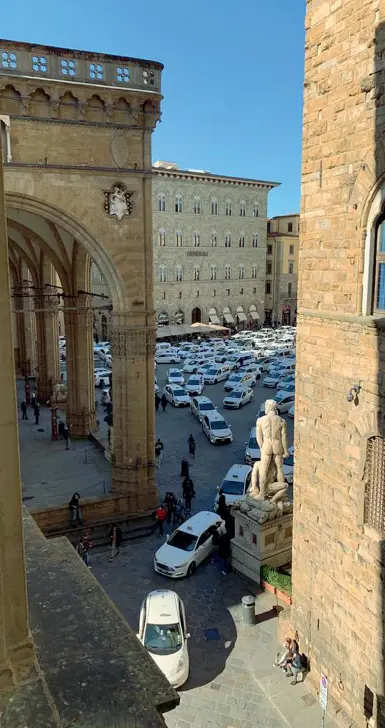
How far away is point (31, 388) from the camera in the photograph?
30.0 metres

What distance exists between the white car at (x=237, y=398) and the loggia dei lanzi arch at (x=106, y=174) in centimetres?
1464

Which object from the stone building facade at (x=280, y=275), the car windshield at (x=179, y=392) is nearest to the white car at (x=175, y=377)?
the car windshield at (x=179, y=392)

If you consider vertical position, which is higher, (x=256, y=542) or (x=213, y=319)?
(x=213, y=319)

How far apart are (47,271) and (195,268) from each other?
33.1 metres

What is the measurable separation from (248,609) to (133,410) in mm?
6635

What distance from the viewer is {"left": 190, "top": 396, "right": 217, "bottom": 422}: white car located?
2770cm

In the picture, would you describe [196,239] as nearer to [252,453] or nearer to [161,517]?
[252,453]

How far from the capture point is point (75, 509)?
15.7m

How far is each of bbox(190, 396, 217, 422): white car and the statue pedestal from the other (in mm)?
13325

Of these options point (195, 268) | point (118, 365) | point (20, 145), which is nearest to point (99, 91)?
point (20, 145)

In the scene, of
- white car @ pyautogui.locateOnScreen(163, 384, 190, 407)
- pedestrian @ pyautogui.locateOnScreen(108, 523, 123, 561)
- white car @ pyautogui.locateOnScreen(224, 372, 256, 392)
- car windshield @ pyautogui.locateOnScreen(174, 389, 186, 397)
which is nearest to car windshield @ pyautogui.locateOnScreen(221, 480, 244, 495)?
pedestrian @ pyautogui.locateOnScreen(108, 523, 123, 561)

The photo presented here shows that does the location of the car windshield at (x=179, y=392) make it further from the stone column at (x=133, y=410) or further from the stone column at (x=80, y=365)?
the stone column at (x=133, y=410)

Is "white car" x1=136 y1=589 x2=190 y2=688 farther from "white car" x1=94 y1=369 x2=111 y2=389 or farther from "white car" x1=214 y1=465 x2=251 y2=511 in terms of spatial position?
"white car" x1=94 y1=369 x2=111 y2=389

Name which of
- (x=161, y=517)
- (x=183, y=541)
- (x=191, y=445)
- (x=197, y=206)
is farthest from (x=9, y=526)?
(x=197, y=206)
